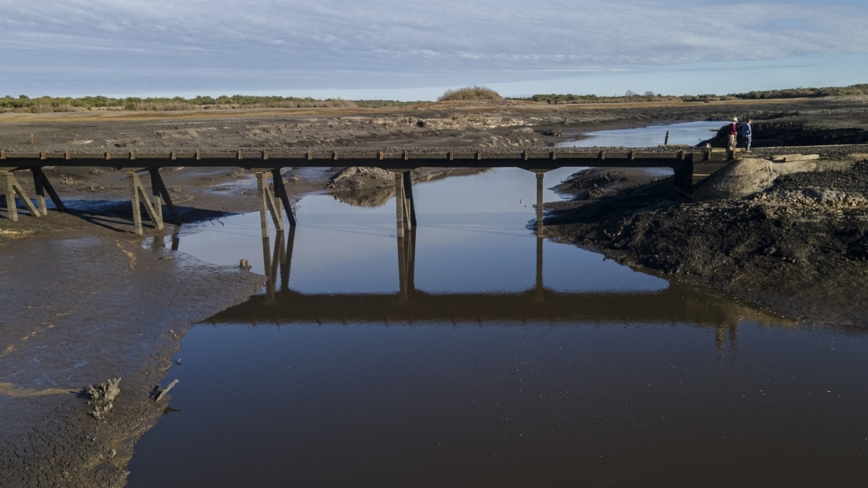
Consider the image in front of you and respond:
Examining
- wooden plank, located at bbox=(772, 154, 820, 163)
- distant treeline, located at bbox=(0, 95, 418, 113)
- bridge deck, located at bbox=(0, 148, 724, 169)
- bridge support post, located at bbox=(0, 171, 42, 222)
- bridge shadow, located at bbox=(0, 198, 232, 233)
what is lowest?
bridge shadow, located at bbox=(0, 198, 232, 233)

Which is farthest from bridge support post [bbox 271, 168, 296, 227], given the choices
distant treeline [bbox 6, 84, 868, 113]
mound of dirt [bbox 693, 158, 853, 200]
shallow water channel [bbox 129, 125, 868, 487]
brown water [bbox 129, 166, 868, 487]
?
distant treeline [bbox 6, 84, 868, 113]

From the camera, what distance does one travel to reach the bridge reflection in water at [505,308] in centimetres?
1773

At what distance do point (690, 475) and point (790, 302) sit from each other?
965 cm

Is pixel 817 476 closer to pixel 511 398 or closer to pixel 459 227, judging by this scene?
pixel 511 398

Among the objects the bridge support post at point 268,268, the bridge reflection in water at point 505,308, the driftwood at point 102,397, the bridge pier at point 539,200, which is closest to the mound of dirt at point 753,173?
the bridge reflection in water at point 505,308

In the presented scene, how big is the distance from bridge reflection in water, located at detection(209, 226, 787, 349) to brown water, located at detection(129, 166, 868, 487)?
8 cm

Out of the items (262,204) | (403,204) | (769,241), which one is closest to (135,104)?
(262,204)

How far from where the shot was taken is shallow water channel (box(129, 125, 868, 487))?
1082cm

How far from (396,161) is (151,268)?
10.1m

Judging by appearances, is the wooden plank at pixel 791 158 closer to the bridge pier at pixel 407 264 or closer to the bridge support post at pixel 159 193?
the bridge pier at pixel 407 264

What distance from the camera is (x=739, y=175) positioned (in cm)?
2350

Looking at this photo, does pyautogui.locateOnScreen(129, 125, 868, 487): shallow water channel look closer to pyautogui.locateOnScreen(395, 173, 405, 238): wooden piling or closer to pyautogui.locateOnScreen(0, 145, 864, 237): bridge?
pyautogui.locateOnScreen(395, 173, 405, 238): wooden piling

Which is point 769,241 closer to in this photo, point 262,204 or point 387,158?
point 387,158

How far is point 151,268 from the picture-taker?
72.3 ft
